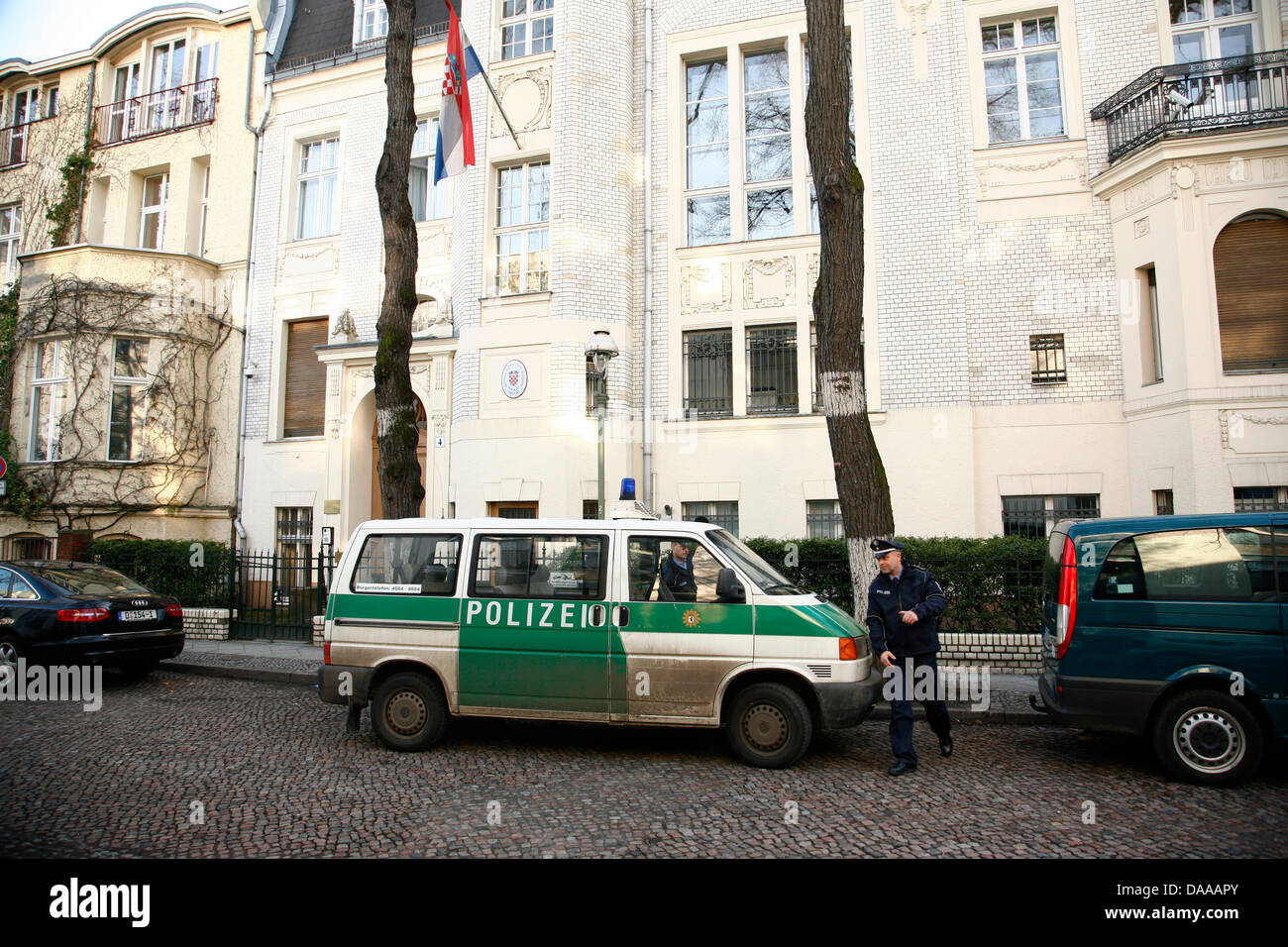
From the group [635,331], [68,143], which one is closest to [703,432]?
[635,331]

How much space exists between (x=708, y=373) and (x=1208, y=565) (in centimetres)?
997

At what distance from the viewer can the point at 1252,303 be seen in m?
11.6

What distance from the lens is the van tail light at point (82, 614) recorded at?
361 inches

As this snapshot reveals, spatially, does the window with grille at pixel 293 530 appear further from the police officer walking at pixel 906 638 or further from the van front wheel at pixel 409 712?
the police officer walking at pixel 906 638

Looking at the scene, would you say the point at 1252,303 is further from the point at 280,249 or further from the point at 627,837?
the point at 280,249

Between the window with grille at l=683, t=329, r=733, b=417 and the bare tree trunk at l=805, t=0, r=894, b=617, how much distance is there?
632cm

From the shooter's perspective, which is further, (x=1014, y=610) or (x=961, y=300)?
(x=961, y=300)

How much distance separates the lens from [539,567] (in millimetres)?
6523

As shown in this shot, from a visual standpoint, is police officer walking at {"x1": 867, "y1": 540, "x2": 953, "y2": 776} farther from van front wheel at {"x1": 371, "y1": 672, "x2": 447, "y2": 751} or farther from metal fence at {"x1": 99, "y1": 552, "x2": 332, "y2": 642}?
metal fence at {"x1": 99, "y1": 552, "x2": 332, "y2": 642}

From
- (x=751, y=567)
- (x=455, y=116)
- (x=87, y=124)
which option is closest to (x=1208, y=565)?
(x=751, y=567)

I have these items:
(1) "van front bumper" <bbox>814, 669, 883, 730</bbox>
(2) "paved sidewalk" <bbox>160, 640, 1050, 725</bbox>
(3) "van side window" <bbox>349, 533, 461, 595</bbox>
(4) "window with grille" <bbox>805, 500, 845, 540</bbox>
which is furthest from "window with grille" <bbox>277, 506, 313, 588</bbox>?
(1) "van front bumper" <bbox>814, 669, 883, 730</bbox>

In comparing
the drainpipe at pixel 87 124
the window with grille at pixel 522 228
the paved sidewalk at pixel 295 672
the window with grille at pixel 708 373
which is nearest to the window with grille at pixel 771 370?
the window with grille at pixel 708 373

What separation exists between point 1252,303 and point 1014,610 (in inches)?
254

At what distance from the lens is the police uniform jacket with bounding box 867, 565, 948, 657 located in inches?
243
